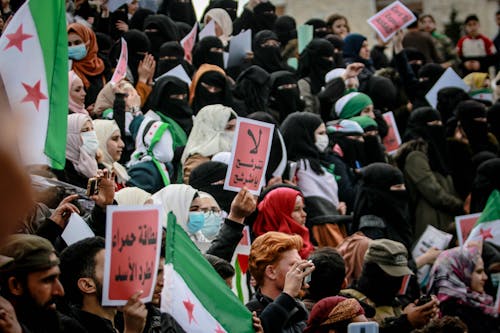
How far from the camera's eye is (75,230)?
5.78 meters

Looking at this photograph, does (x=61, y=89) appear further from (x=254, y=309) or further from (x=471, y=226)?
(x=471, y=226)

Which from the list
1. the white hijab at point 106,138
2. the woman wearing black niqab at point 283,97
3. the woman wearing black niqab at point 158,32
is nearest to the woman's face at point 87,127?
the white hijab at point 106,138

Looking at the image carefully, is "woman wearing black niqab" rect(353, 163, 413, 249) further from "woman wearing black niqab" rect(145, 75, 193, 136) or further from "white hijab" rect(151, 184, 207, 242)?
"white hijab" rect(151, 184, 207, 242)

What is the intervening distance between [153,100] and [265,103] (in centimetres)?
184

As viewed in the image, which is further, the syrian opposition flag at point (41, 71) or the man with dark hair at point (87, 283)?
the syrian opposition flag at point (41, 71)

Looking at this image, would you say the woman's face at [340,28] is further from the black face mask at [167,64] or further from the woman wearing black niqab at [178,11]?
the black face mask at [167,64]

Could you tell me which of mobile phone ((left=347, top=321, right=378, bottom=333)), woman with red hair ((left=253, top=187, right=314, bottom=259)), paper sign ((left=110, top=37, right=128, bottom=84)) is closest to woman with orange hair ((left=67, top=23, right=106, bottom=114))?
paper sign ((left=110, top=37, right=128, bottom=84))

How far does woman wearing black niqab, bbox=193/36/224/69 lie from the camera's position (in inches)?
511

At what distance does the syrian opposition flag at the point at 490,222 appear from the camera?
9219mm

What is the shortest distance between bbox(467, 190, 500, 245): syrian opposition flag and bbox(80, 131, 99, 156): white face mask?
3399 millimetres

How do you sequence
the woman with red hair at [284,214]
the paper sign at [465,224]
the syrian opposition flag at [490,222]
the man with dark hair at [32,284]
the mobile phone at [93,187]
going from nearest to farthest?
the man with dark hair at [32,284] → the mobile phone at [93,187] → the woman with red hair at [284,214] → the syrian opposition flag at [490,222] → the paper sign at [465,224]

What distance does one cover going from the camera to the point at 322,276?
265 inches

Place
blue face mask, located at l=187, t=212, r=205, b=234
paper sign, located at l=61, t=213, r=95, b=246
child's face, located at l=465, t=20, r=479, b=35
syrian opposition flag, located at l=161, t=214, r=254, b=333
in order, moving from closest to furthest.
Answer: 1. syrian opposition flag, located at l=161, t=214, r=254, b=333
2. paper sign, located at l=61, t=213, r=95, b=246
3. blue face mask, located at l=187, t=212, r=205, b=234
4. child's face, located at l=465, t=20, r=479, b=35

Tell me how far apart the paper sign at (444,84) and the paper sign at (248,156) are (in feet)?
24.1
